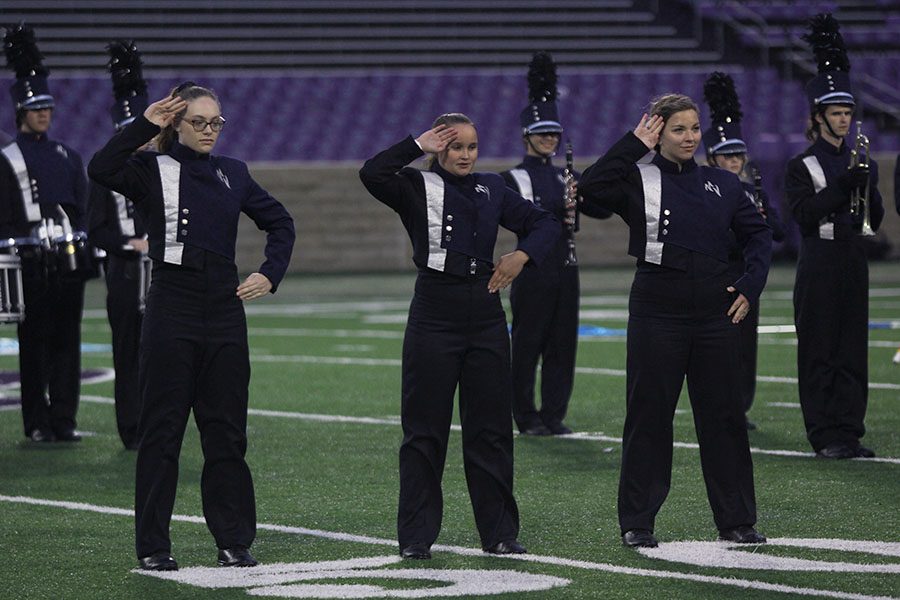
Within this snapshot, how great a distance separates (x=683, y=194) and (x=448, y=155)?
85 centimetres

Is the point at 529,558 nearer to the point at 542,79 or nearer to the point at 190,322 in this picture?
the point at 190,322

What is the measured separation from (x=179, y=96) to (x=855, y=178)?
3773mm

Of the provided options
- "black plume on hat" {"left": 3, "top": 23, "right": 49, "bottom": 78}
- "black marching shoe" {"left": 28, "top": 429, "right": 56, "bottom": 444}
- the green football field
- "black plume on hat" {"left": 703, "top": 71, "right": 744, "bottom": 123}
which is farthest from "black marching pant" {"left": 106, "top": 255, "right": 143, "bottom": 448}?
"black plume on hat" {"left": 703, "top": 71, "right": 744, "bottom": 123}

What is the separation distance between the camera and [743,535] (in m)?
6.27

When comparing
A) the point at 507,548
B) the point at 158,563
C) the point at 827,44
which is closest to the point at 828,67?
the point at 827,44

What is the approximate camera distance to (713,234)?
6.31 metres

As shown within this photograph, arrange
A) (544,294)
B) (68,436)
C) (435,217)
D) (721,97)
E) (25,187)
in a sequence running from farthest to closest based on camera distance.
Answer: (544,294) < (68,436) < (25,187) < (721,97) < (435,217)

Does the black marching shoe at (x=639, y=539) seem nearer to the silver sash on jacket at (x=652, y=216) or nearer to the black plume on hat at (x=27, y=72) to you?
the silver sash on jacket at (x=652, y=216)

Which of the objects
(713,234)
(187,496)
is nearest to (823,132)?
(713,234)

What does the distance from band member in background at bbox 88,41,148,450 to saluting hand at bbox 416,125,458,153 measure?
9.14 feet

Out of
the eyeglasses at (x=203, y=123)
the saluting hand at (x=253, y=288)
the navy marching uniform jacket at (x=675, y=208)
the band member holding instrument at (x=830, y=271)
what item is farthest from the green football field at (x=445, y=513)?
the eyeglasses at (x=203, y=123)

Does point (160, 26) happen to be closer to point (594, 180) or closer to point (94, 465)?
point (94, 465)

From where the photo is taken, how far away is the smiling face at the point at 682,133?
622 cm

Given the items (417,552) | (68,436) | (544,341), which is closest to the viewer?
(417,552)
